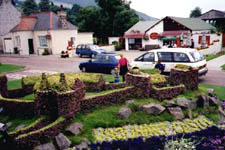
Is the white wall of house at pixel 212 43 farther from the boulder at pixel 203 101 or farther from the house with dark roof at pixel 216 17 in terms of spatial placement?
the boulder at pixel 203 101

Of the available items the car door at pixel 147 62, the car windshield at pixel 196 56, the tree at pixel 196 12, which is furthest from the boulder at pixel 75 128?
the tree at pixel 196 12

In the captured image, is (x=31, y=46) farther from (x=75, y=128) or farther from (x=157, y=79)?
(x=75, y=128)

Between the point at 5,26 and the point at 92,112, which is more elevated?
the point at 5,26

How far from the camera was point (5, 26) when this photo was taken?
132 ft

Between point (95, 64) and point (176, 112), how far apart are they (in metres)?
9.31

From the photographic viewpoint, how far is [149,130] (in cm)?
819

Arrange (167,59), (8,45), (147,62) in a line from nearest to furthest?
(167,59)
(147,62)
(8,45)

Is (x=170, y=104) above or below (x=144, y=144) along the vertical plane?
above

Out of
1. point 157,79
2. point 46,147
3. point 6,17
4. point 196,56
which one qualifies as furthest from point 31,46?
point 46,147

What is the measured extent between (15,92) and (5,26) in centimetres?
3318

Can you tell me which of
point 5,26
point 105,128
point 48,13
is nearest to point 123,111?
point 105,128

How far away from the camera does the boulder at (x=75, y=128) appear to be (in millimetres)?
7523

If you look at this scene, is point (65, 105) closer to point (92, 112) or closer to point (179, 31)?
point (92, 112)

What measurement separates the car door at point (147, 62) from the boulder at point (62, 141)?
8.53 m
